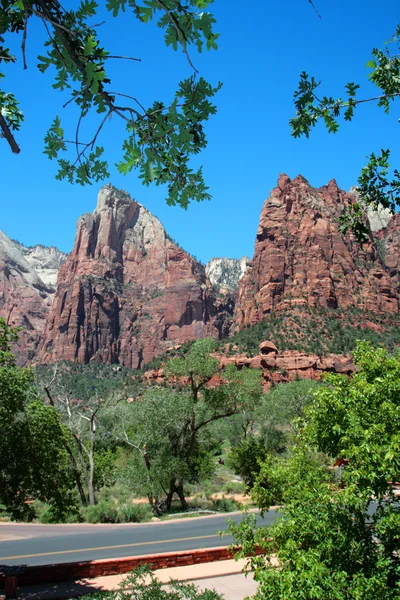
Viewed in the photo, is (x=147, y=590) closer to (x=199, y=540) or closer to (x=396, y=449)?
(x=396, y=449)

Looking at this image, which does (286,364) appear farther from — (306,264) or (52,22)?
(52,22)

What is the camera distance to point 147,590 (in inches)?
303

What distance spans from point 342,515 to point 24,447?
21.1 ft

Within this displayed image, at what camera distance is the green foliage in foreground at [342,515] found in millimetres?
6281

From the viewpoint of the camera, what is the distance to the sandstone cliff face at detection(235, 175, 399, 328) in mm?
104562

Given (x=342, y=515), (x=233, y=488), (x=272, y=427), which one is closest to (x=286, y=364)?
(x=272, y=427)

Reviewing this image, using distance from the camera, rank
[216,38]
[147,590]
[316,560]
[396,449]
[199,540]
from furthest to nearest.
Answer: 1. [199,540]
2. [147,590]
3. [396,449]
4. [316,560]
5. [216,38]

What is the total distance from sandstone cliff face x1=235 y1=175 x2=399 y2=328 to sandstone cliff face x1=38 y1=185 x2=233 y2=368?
36016 mm

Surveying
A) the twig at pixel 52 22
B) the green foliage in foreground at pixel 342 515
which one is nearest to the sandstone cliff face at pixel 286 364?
the green foliage in foreground at pixel 342 515

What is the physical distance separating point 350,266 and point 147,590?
369ft

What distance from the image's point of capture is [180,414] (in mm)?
25391

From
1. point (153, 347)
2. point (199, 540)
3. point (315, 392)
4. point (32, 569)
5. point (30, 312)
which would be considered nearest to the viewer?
point (315, 392)

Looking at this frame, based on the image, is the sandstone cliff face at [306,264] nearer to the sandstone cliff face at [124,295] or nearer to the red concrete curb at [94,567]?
the sandstone cliff face at [124,295]

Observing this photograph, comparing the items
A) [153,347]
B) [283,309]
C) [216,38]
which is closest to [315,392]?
[216,38]
